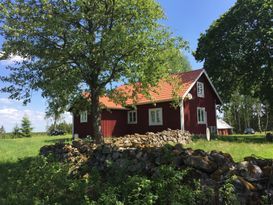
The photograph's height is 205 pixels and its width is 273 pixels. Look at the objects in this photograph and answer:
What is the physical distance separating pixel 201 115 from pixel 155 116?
14.7 feet

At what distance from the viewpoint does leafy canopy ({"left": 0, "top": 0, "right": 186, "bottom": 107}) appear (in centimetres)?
1281

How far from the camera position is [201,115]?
28.0 metres

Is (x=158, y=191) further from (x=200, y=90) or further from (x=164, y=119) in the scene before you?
(x=200, y=90)

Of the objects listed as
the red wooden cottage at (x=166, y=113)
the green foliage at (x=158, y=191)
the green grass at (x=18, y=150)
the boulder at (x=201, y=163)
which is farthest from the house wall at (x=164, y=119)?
the green foliage at (x=158, y=191)

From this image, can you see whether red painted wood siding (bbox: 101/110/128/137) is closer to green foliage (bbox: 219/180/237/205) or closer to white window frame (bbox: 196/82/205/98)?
white window frame (bbox: 196/82/205/98)

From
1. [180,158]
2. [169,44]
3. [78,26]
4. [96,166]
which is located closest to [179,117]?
[169,44]

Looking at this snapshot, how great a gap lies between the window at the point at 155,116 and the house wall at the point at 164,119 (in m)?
0.29

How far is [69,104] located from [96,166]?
18.9 ft

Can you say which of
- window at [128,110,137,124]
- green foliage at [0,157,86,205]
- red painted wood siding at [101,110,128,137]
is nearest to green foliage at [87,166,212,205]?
green foliage at [0,157,86,205]

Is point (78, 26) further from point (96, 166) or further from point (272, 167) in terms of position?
point (272, 167)

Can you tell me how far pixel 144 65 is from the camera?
46.0 feet

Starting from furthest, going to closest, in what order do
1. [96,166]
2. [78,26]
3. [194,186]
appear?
[78,26]
[96,166]
[194,186]

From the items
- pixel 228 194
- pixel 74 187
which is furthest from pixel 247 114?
pixel 228 194

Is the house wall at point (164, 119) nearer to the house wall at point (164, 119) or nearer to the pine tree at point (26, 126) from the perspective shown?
the house wall at point (164, 119)
